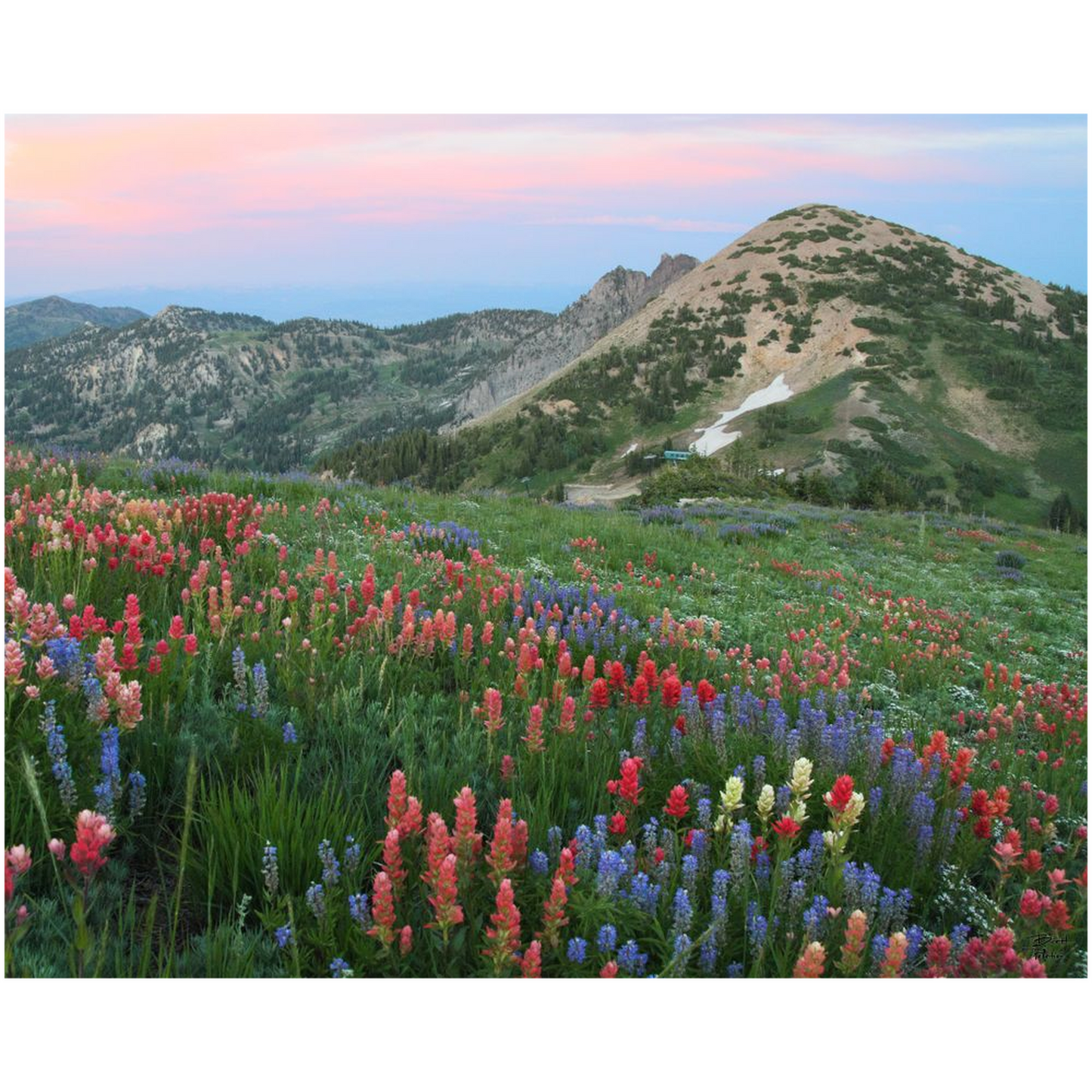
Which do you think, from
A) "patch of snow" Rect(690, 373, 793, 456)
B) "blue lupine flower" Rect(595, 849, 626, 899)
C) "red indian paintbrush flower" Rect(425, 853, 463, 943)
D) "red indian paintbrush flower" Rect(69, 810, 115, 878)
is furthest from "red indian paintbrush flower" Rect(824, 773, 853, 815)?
"patch of snow" Rect(690, 373, 793, 456)

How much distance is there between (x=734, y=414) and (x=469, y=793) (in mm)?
92837

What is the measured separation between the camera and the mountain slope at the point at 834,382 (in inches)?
2869

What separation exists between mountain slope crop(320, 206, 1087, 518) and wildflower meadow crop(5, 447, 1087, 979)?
57.9m

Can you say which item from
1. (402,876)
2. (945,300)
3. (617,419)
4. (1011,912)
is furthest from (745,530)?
(945,300)

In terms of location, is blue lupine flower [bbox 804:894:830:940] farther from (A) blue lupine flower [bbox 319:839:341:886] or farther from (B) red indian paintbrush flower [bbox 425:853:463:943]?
(A) blue lupine flower [bbox 319:839:341:886]

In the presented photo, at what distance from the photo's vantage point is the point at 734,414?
90875mm

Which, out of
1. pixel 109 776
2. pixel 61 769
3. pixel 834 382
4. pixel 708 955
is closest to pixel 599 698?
pixel 708 955

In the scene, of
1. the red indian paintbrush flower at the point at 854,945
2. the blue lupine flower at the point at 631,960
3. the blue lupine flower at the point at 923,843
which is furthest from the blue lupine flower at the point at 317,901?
the blue lupine flower at the point at 923,843

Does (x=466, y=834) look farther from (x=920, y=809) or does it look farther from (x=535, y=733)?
(x=920, y=809)

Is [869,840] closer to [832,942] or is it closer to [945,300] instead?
[832,942]

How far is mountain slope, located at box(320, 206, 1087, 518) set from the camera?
239ft

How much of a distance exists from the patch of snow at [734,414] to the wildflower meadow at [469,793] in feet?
249

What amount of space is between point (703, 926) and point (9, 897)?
7.08ft

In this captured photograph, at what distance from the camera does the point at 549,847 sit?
2.78 m
